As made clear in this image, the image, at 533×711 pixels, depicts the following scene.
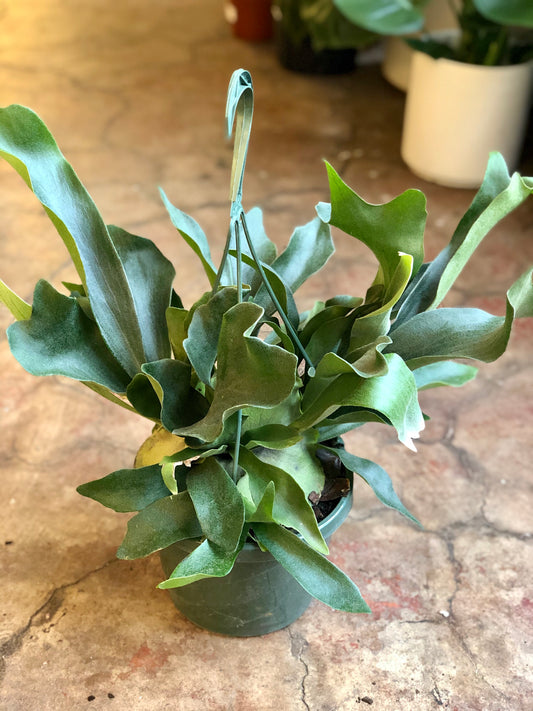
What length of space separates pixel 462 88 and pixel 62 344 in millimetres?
1714

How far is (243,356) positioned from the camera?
36.7 inches

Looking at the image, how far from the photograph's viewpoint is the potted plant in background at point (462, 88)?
2.27 meters

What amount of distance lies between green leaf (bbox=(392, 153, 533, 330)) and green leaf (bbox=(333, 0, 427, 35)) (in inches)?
51.9

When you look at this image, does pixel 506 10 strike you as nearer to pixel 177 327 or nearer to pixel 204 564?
pixel 177 327

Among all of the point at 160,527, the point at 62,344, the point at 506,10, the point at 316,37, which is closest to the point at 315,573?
the point at 160,527

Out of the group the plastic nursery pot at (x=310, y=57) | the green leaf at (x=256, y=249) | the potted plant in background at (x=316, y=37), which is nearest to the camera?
the green leaf at (x=256, y=249)

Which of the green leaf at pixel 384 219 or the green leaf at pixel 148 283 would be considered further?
the green leaf at pixel 148 283

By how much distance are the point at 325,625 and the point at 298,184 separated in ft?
5.06

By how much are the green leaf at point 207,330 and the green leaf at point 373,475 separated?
245 mm

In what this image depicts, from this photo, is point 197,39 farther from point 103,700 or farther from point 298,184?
point 103,700

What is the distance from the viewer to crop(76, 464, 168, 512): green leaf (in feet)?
3.43

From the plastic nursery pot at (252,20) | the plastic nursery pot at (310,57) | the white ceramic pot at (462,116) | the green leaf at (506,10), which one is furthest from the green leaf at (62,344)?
the plastic nursery pot at (252,20)

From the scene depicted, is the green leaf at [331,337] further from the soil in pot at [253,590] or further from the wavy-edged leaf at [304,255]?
the soil in pot at [253,590]

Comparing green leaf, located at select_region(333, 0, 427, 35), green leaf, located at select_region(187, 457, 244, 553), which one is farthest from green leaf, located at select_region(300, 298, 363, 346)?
green leaf, located at select_region(333, 0, 427, 35)
